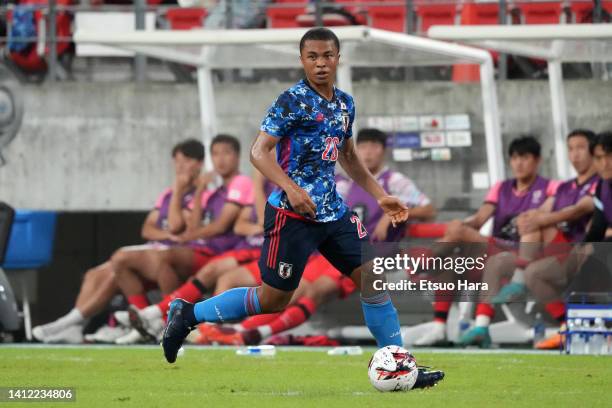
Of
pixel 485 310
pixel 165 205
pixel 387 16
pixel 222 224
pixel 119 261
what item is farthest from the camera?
pixel 387 16

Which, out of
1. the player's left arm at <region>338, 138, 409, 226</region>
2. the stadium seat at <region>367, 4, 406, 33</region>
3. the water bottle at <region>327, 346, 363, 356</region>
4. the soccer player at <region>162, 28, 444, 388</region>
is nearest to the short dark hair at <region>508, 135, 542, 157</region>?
the water bottle at <region>327, 346, 363, 356</region>

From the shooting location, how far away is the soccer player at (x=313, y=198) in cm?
937

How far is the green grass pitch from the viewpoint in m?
8.93

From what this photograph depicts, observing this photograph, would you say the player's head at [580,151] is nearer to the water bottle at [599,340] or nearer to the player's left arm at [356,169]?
the water bottle at [599,340]

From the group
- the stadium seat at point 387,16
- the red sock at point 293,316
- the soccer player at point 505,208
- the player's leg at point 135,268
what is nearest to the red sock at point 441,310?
the soccer player at point 505,208

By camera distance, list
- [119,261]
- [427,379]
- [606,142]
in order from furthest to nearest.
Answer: [119,261]
[606,142]
[427,379]

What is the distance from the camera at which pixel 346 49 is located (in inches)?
637

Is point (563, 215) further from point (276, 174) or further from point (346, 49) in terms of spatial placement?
point (276, 174)

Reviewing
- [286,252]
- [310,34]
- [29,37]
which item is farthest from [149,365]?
[29,37]

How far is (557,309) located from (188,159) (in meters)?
4.31

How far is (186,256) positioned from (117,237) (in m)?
4.48

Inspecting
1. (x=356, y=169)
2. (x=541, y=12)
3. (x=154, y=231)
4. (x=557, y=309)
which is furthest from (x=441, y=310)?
(x=356, y=169)

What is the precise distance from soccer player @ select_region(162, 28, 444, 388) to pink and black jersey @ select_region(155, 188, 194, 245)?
687 cm

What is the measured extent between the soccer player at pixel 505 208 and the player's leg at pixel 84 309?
3.35m
